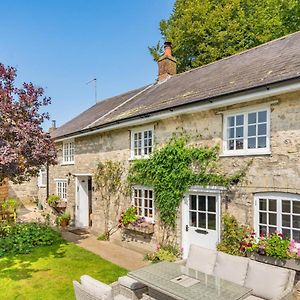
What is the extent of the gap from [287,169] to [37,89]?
355 inches

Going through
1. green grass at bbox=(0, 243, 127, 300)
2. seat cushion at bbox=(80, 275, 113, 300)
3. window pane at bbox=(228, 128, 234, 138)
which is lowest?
green grass at bbox=(0, 243, 127, 300)

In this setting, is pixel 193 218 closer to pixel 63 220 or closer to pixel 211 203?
pixel 211 203

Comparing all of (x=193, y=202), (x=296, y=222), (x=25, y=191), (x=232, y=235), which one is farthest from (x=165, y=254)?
(x=25, y=191)

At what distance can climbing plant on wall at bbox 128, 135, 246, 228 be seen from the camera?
30.1ft

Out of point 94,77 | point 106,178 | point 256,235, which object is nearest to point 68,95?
point 94,77

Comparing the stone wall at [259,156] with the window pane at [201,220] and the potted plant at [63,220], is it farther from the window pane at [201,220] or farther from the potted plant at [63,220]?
the potted plant at [63,220]

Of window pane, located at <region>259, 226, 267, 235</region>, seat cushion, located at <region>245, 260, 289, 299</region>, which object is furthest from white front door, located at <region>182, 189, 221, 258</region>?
seat cushion, located at <region>245, 260, 289, 299</region>

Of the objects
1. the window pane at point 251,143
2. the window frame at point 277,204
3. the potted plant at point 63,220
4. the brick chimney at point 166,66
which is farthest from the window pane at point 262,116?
the potted plant at point 63,220

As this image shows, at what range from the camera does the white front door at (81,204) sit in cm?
1708

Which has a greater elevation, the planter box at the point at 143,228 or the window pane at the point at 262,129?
the window pane at the point at 262,129

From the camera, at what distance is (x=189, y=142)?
1011cm

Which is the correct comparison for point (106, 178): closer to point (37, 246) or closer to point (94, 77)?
point (37, 246)

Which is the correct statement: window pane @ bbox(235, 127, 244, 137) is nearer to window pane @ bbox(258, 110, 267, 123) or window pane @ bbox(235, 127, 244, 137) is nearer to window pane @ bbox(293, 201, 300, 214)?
window pane @ bbox(258, 110, 267, 123)

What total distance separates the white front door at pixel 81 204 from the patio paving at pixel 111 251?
2046 mm
